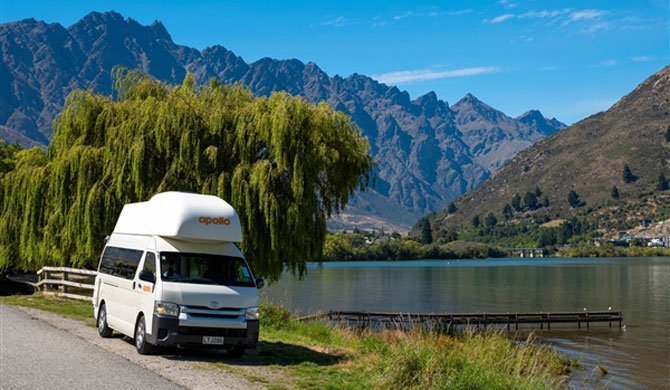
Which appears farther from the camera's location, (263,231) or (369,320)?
(369,320)


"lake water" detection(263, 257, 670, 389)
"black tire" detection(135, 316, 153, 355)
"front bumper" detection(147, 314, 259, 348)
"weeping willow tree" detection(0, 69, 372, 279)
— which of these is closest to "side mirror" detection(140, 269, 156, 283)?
"front bumper" detection(147, 314, 259, 348)

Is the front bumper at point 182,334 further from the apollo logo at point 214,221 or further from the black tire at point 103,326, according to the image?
the black tire at point 103,326

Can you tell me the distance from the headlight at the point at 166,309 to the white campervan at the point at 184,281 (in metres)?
0.02

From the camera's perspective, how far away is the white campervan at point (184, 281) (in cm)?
1365

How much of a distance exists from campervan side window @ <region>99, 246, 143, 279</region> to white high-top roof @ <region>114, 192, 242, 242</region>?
2.01ft

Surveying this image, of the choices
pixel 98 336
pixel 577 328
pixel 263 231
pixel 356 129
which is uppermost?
pixel 356 129

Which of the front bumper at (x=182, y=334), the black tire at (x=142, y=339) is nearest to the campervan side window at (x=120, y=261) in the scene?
the black tire at (x=142, y=339)

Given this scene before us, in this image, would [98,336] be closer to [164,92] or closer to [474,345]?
[474,345]

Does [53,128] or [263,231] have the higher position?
[53,128]

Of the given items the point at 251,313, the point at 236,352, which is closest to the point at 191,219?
the point at 251,313

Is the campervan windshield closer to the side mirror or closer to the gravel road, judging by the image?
the side mirror

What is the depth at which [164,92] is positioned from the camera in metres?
27.9

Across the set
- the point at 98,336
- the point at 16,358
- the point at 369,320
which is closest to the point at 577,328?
the point at 369,320

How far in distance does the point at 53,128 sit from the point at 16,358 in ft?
56.0
